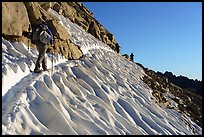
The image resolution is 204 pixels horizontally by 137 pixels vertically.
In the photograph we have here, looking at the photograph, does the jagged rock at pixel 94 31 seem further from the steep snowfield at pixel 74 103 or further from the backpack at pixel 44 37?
the backpack at pixel 44 37

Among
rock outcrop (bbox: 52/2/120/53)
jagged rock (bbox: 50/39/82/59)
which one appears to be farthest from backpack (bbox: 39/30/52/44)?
rock outcrop (bbox: 52/2/120/53)

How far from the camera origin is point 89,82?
14.3 m

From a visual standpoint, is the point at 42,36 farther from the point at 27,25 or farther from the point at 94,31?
the point at 94,31

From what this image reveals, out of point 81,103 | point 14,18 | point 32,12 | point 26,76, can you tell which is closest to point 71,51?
point 32,12

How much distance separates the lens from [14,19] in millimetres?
16000

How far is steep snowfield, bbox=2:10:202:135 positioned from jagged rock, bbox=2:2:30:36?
2.14 ft

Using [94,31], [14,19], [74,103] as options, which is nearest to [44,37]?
[14,19]

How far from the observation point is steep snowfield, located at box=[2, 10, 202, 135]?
886 centimetres

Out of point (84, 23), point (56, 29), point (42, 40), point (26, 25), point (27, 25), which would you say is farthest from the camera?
point (84, 23)

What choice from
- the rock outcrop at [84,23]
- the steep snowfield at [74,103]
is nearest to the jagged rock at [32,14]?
the steep snowfield at [74,103]

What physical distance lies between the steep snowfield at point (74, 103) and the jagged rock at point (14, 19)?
2.14ft

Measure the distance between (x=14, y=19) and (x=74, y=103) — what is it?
6598mm

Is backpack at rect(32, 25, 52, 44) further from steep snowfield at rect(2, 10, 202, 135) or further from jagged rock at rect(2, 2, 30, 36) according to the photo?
jagged rock at rect(2, 2, 30, 36)

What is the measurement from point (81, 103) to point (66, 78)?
8.30 feet
